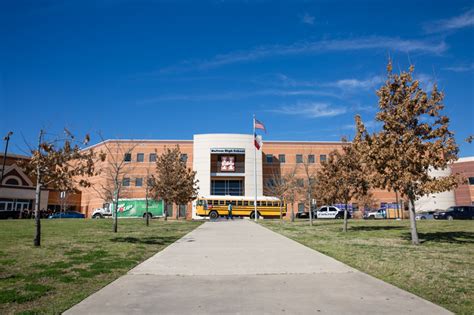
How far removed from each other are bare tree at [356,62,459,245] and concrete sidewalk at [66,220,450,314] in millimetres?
7473

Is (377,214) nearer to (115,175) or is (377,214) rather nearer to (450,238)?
(115,175)

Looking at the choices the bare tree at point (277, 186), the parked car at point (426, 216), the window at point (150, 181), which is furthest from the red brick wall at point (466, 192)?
the window at point (150, 181)

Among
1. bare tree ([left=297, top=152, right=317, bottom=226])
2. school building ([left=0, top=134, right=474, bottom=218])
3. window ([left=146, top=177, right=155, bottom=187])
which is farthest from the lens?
school building ([left=0, top=134, right=474, bottom=218])

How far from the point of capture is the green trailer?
166 ft

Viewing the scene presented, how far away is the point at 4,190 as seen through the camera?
A: 58438 mm

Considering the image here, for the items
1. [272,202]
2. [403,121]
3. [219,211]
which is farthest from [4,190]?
[403,121]

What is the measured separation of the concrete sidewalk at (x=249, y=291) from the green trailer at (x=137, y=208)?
42225mm

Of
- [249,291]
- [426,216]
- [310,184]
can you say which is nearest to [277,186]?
[310,184]

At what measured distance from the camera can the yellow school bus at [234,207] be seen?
47.8m

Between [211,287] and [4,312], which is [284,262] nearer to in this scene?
[211,287]

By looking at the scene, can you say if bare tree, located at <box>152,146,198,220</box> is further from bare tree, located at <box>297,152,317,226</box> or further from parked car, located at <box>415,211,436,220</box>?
parked car, located at <box>415,211,436,220</box>

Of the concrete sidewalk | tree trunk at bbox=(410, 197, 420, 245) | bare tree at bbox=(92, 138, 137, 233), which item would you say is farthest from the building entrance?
the concrete sidewalk

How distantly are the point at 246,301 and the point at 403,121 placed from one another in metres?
13.0

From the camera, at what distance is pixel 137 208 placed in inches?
2023
